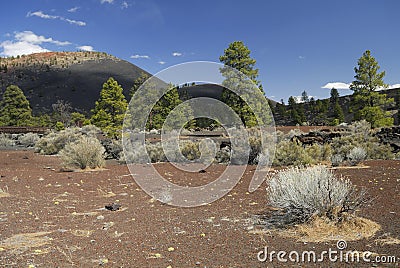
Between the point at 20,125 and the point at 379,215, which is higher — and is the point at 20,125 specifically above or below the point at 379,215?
above

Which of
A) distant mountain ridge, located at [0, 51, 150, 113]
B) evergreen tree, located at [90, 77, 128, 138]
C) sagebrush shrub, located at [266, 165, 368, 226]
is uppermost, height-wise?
distant mountain ridge, located at [0, 51, 150, 113]

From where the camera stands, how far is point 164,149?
16641 millimetres

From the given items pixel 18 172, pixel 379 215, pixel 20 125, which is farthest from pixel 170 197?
pixel 20 125

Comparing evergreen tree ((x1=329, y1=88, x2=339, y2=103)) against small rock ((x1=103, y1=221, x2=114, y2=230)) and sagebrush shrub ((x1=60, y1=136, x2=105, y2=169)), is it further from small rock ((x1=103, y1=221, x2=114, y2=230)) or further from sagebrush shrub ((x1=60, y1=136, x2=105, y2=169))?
small rock ((x1=103, y1=221, x2=114, y2=230))

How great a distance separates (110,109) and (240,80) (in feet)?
37.4

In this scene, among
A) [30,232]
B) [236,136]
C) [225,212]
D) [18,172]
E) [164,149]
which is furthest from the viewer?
[236,136]

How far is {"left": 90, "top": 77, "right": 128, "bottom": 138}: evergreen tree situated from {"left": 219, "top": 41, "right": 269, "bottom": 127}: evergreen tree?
8.88 m

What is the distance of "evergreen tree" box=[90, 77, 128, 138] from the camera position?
94.2 ft

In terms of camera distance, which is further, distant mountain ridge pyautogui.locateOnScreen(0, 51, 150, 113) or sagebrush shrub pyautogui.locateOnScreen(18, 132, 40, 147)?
distant mountain ridge pyautogui.locateOnScreen(0, 51, 150, 113)

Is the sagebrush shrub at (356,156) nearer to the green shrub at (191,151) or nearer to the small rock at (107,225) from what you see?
the green shrub at (191,151)

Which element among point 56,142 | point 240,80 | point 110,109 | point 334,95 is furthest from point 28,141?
point 334,95

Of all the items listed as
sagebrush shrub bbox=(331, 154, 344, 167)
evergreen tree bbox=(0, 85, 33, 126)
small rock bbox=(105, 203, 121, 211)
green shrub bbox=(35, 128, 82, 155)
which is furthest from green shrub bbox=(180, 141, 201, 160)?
evergreen tree bbox=(0, 85, 33, 126)

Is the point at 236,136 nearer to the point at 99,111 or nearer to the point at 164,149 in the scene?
the point at 164,149

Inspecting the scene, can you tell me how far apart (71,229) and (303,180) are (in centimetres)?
370
